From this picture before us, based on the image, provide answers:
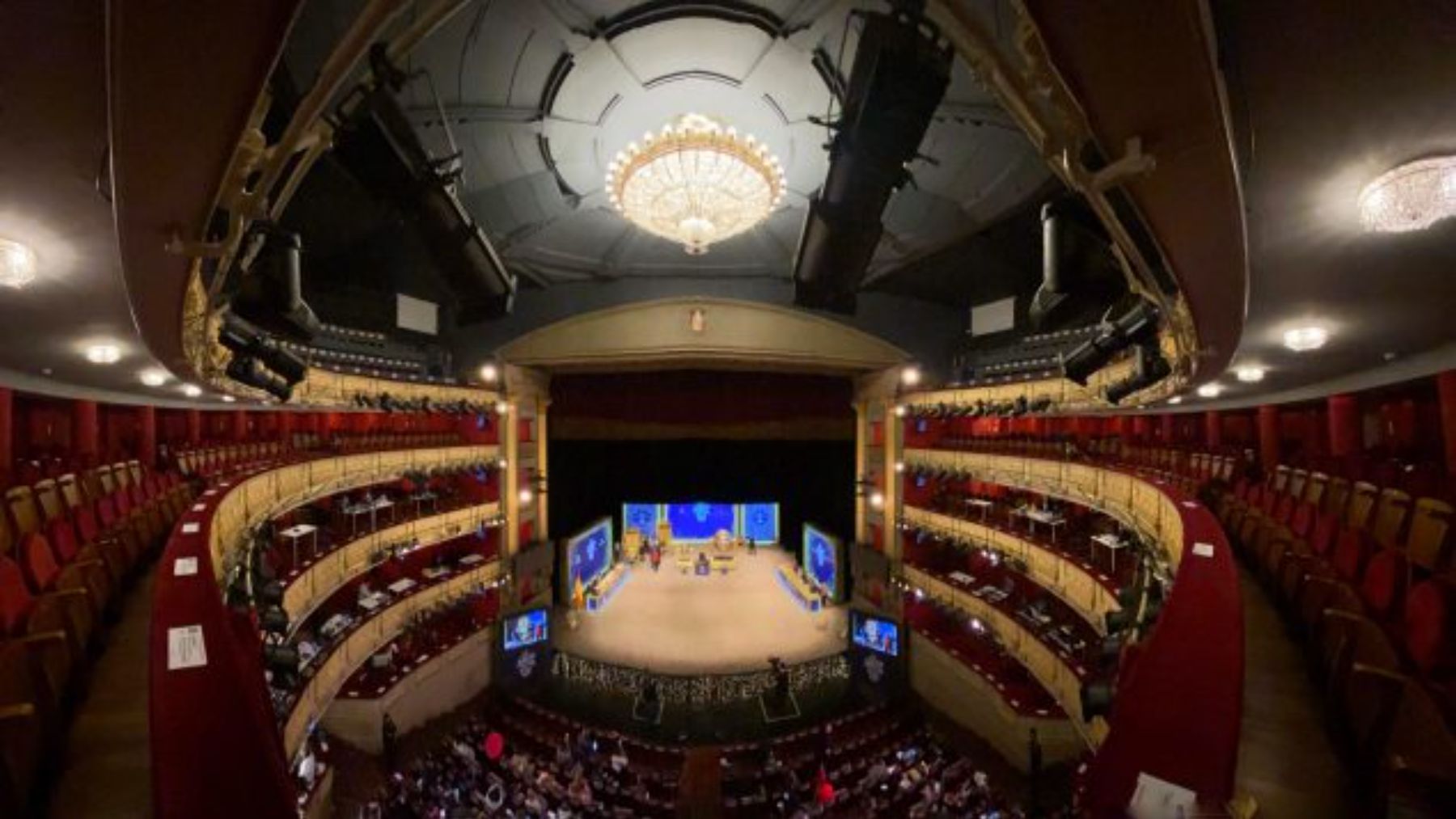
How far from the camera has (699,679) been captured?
1077 centimetres

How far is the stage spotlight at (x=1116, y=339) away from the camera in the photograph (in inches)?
151

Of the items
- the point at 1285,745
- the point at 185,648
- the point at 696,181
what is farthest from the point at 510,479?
the point at 1285,745

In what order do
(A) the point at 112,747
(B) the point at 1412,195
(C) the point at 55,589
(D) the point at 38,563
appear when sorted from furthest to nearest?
(D) the point at 38,563 → (C) the point at 55,589 → (A) the point at 112,747 → (B) the point at 1412,195

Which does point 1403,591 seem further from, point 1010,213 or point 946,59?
point 1010,213

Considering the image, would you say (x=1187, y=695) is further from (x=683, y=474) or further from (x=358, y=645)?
(x=683, y=474)

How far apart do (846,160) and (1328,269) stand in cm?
338

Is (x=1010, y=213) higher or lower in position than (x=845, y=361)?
higher

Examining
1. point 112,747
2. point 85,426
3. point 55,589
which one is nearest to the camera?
point 112,747

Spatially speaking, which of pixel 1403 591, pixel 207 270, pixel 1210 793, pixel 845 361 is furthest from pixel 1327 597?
pixel 845 361

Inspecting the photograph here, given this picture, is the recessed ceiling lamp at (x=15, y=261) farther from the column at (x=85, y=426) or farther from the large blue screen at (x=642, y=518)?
the large blue screen at (x=642, y=518)

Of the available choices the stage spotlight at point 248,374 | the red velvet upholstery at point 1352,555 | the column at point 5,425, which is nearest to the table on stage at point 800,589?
the red velvet upholstery at point 1352,555

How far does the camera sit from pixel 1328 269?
3.35 meters

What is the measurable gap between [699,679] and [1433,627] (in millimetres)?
9957

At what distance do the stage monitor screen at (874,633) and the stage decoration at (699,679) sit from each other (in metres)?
0.84
